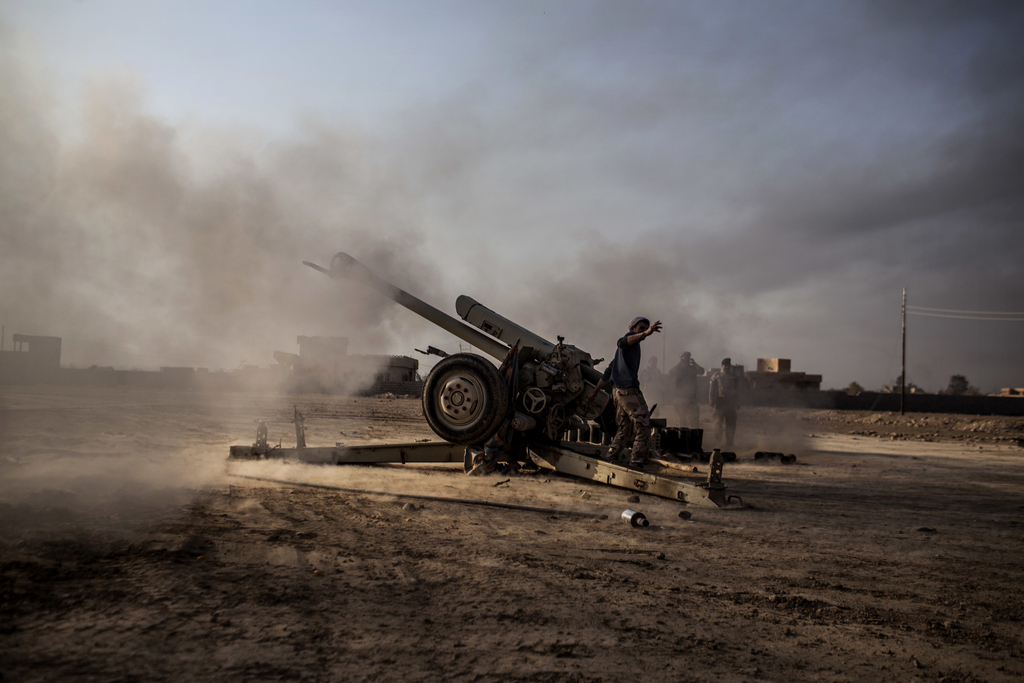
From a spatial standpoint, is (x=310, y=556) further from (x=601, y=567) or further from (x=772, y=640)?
(x=772, y=640)

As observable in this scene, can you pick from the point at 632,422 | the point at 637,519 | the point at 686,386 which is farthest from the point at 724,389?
the point at 637,519

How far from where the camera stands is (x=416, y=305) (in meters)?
8.68

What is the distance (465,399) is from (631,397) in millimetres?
1990

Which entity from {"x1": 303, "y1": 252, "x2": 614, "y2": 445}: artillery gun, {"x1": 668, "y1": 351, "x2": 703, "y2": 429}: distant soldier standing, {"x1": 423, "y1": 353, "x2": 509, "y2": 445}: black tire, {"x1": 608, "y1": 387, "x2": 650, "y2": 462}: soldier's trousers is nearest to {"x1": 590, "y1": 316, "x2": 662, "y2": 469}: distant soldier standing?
{"x1": 608, "y1": 387, "x2": 650, "y2": 462}: soldier's trousers

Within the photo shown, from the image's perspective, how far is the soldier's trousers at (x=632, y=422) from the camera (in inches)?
281

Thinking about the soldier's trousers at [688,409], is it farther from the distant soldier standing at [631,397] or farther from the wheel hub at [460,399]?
the wheel hub at [460,399]

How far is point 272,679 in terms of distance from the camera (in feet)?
7.20

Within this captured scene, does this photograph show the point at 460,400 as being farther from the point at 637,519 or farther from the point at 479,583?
the point at 479,583

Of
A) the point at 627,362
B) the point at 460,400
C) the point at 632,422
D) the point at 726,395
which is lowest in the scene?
the point at 632,422

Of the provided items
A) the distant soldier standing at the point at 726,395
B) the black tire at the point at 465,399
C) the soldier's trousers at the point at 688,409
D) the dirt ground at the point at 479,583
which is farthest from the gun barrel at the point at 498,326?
the soldier's trousers at the point at 688,409

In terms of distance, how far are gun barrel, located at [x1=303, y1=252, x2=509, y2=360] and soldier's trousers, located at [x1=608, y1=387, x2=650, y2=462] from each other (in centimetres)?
180

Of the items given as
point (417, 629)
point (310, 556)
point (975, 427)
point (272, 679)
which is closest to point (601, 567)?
point (417, 629)

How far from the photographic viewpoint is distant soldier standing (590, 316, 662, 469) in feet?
23.4

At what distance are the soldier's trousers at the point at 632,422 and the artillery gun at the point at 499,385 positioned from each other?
1.78 ft
